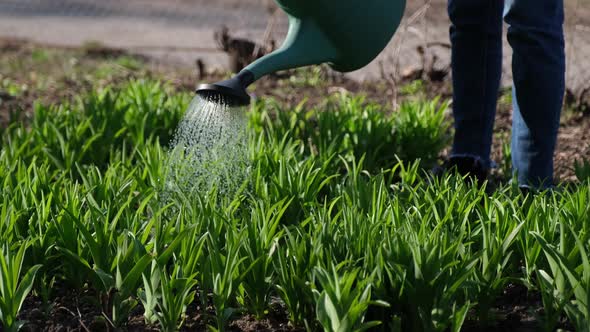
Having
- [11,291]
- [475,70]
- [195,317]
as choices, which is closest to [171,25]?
[475,70]

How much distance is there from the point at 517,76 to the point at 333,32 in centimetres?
70

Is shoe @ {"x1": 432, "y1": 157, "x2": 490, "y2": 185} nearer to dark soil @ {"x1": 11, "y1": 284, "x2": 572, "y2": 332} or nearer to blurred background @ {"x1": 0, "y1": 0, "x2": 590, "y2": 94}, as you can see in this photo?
dark soil @ {"x1": 11, "y1": 284, "x2": 572, "y2": 332}

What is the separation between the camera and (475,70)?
9.67 ft

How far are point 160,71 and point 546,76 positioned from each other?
3.26m

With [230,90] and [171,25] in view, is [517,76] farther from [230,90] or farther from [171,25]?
[171,25]

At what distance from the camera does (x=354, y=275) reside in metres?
1.81

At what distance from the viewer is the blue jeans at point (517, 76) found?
2625 mm

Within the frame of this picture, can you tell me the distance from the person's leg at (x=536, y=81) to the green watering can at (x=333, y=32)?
0.48 meters

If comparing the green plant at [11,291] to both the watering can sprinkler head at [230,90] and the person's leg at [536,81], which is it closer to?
the watering can sprinkler head at [230,90]

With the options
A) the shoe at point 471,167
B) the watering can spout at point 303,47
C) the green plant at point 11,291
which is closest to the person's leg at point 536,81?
the shoe at point 471,167

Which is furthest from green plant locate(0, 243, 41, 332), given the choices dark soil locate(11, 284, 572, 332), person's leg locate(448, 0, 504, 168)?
person's leg locate(448, 0, 504, 168)

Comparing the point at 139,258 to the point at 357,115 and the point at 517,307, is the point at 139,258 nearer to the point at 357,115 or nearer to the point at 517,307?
the point at 517,307

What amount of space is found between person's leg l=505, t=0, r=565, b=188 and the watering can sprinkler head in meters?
0.89

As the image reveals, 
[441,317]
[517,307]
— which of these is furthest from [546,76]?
[441,317]
